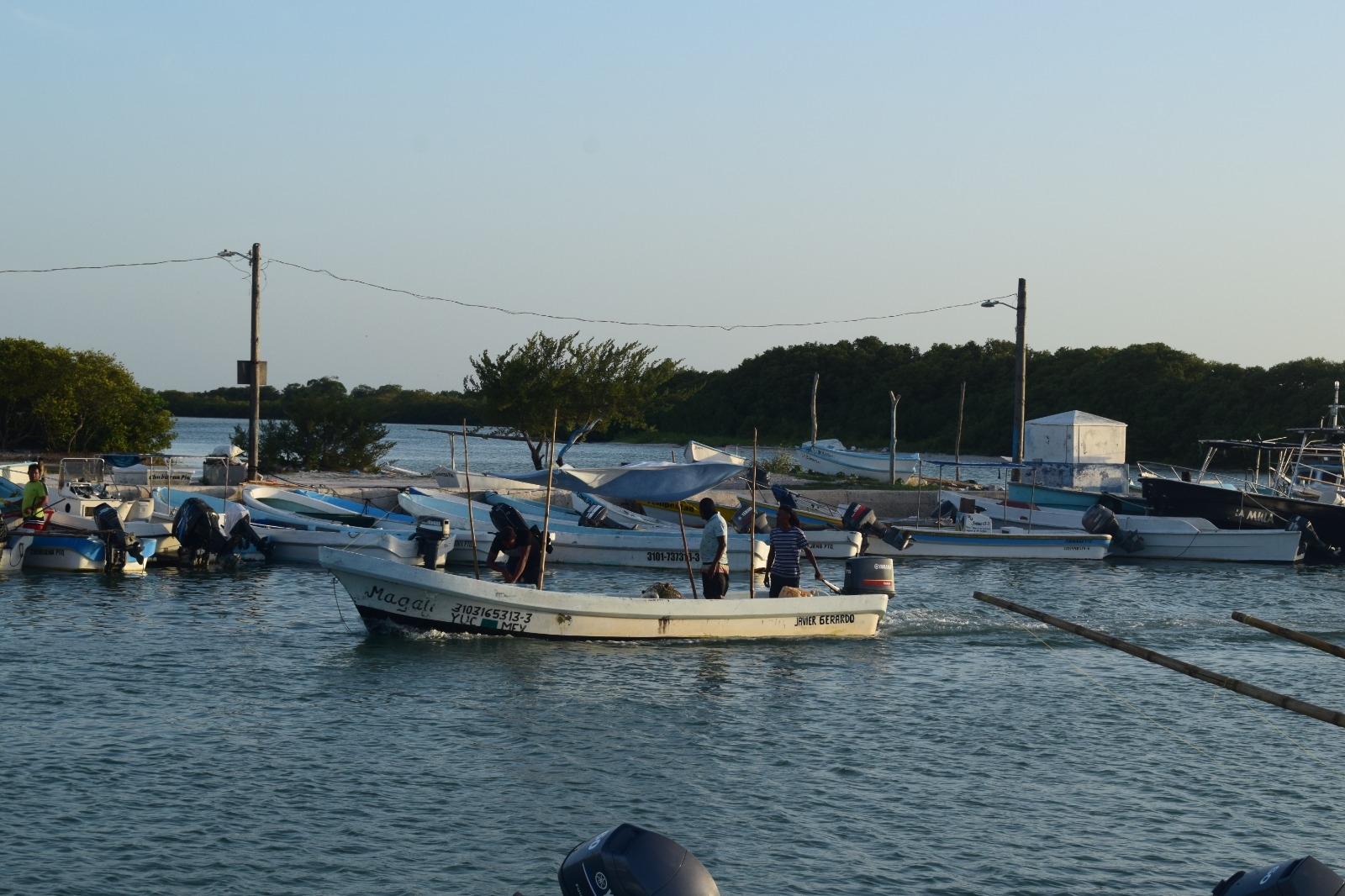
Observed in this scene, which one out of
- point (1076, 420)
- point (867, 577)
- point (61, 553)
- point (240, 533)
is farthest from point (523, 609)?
point (1076, 420)

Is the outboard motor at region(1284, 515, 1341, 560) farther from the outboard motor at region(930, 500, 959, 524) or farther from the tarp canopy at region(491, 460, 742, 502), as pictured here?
the tarp canopy at region(491, 460, 742, 502)

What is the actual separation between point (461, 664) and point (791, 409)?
349ft

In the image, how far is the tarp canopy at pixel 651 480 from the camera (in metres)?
30.9

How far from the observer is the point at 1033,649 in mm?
19359

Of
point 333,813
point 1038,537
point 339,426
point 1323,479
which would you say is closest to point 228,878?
point 333,813

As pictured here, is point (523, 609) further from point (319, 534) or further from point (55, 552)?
point (55, 552)

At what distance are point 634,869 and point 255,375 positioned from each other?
3154 centimetres

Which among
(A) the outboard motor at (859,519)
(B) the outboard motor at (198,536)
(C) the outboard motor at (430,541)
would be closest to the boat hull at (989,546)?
(A) the outboard motor at (859,519)

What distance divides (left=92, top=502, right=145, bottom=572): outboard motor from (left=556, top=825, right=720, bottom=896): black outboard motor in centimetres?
2132

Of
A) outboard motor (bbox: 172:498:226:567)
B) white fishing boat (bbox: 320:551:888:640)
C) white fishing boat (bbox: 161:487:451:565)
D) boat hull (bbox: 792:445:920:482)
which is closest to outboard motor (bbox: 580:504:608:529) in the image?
white fishing boat (bbox: 161:487:451:565)

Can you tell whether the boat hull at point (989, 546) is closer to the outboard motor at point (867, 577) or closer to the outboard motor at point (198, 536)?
the outboard motor at point (867, 577)

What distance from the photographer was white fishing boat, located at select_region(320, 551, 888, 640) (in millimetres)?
17641

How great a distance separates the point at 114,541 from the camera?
25.7 m

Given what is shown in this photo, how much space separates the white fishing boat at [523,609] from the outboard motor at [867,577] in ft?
4.95
